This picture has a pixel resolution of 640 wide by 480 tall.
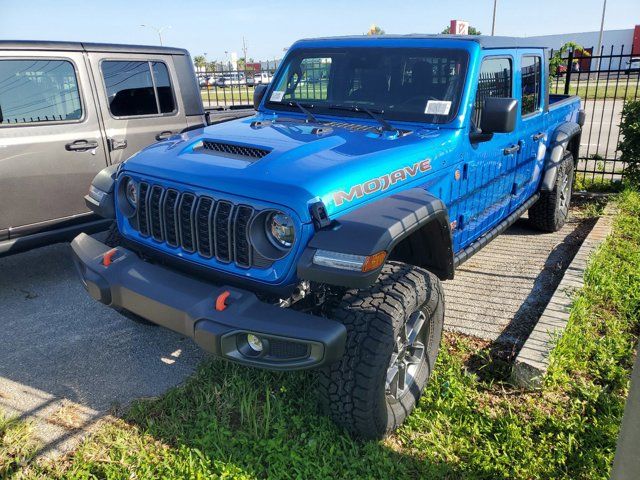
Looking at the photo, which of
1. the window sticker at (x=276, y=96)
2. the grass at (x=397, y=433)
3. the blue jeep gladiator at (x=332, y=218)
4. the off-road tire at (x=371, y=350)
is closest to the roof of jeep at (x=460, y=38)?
the blue jeep gladiator at (x=332, y=218)

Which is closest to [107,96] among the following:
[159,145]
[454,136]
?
[159,145]

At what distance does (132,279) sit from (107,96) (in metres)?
2.66

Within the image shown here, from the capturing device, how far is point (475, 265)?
515 cm

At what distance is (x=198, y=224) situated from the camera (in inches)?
107

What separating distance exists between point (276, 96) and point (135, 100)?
1.63 metres

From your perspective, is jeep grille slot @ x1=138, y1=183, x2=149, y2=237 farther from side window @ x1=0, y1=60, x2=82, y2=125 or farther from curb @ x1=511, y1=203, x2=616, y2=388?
curb @ x1=511, y1=203, x2=616, y2=388

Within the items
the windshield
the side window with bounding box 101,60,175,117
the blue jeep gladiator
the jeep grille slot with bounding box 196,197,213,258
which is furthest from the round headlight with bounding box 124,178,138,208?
the side window with bounding box 101,60,175,117

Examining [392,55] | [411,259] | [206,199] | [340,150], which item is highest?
[392,55]

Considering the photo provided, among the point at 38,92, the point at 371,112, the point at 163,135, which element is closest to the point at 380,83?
the point at 371,112

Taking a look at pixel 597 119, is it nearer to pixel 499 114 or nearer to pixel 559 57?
pixel 559 57

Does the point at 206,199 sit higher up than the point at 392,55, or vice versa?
the point at 392,55

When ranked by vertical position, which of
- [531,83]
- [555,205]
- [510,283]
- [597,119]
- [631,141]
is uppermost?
[531,83]

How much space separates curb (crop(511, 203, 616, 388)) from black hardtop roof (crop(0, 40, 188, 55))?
420 centimetres

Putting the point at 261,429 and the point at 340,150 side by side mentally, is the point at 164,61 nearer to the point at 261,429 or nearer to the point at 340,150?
the point at 340,150
